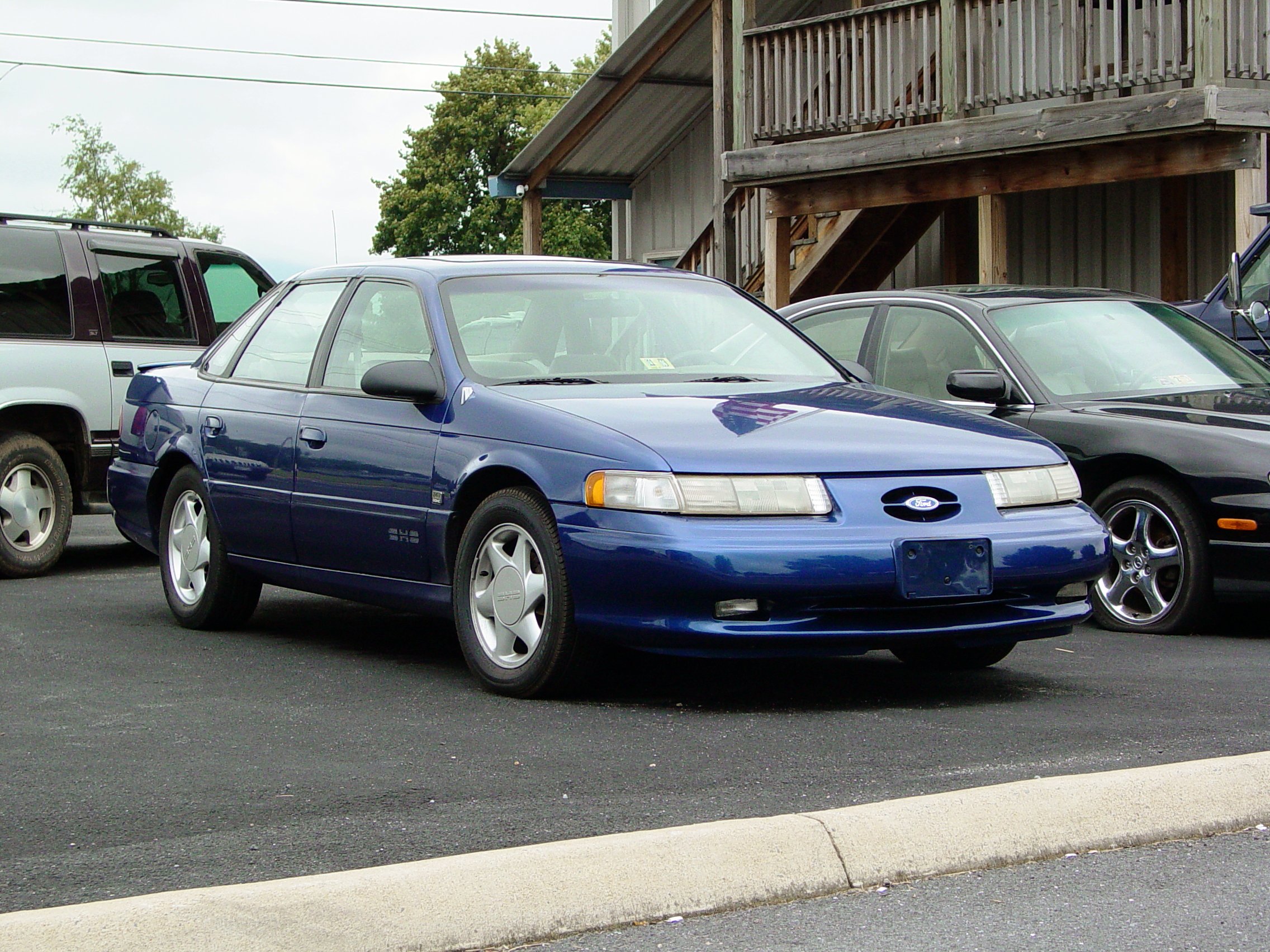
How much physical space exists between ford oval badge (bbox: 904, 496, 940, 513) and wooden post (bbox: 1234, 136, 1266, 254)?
28.1 ft

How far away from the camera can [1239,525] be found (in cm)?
751

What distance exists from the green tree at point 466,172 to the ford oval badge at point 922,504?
57191mm

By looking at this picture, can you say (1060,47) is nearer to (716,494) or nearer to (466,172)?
(716,494)

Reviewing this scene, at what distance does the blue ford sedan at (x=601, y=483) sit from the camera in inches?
222

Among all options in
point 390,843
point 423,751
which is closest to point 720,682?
point 423,751

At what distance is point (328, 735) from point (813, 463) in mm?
1713

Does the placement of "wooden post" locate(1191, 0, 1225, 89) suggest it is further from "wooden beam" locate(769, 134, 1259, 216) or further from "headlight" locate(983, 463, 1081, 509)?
"headlight" locate(983, 463, 1081, 509)

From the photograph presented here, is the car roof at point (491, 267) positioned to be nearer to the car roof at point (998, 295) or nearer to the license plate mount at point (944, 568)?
the car roof at point (998, 295)

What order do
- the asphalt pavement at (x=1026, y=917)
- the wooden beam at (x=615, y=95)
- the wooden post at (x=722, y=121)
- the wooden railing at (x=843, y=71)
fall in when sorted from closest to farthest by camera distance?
the asphalt pavement at (x=1026, y=917)
the wooden railing at (x=843, y=71)
the wooden post at (x=722, y=121)
the wooden beam at (x=615, y=95)

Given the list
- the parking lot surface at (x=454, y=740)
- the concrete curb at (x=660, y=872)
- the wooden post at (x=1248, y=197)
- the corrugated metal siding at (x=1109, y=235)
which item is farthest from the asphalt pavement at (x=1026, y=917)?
the corrugated metal siding at (x=1109, y=235)

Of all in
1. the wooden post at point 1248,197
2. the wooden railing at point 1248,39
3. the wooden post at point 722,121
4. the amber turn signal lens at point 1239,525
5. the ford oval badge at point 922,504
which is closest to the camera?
the ford oval badge at point 922,504

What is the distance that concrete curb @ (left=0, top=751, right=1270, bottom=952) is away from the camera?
11.3 ft

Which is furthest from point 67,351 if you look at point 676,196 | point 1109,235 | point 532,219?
point 676,196

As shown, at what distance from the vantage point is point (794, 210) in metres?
18.2
